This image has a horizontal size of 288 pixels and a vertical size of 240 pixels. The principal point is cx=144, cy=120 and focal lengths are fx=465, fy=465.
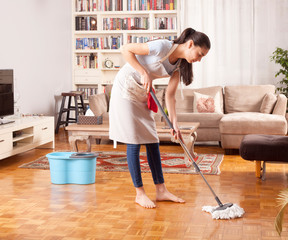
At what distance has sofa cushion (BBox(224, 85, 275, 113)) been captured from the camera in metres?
6.39

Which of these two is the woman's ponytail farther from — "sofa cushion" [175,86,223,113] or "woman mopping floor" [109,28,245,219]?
"sofa cushion" [175,86,223,113]

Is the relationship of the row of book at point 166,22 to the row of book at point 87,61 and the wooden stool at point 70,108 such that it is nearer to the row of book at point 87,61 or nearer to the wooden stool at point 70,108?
the row of book at point 87,61

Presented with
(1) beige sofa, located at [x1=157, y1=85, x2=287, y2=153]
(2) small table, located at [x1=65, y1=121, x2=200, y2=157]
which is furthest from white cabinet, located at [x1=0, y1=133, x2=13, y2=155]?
(1) beige sofa, located at [x1=157, y1=85, x2=287, y2=153]

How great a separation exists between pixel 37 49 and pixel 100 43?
4.59ft

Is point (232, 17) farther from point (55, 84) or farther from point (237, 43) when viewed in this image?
point (55, 84)

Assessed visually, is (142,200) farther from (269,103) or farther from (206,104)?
(269,103)

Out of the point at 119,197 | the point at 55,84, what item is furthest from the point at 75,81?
the point at 119,197

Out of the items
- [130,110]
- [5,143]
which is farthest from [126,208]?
[5,143]

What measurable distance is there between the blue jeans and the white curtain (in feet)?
14.7

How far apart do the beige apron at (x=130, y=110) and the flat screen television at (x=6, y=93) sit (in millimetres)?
2271

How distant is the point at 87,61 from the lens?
8.03 m

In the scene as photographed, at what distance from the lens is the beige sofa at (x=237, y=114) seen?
5.32m

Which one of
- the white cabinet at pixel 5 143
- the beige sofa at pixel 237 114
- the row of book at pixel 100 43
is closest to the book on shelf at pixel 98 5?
the row of book at pixel 100 43

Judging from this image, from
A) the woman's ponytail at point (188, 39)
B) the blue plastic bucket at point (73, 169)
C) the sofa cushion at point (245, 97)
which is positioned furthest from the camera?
the sofa cushion at point (245, 97)
